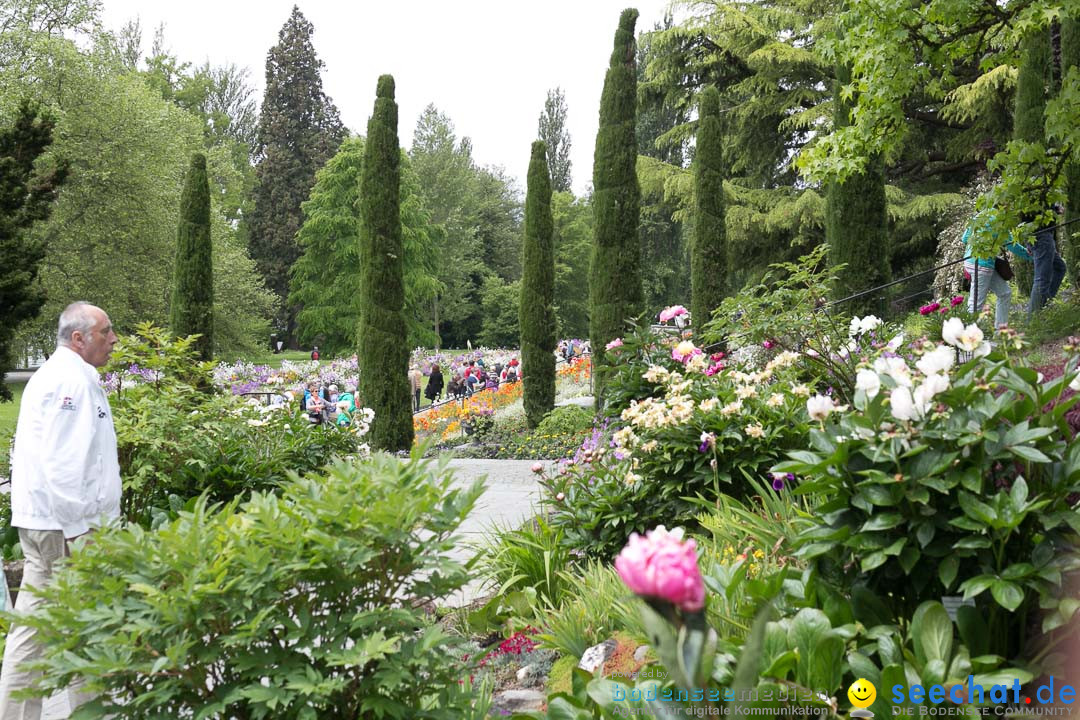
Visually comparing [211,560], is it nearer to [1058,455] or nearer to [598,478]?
[1058,455]

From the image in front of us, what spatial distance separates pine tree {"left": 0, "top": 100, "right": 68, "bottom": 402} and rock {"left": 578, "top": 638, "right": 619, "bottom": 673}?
1432 cm

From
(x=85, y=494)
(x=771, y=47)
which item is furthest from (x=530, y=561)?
(x=771, y=47)

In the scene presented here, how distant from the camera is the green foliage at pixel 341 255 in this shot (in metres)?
35.5

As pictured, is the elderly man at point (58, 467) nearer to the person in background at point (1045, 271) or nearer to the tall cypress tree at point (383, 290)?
the person in background at point (1045, 271)

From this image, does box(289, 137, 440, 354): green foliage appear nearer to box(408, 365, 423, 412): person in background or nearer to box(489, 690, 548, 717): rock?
box(408, 365, 423, 412): person in background

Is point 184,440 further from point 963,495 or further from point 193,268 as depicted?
point 193,268

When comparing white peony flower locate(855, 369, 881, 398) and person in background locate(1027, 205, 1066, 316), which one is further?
person in background locate(1027, 205, 1066, 316)

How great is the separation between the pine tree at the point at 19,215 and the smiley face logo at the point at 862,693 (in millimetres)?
15600

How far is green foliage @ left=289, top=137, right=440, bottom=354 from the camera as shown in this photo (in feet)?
116

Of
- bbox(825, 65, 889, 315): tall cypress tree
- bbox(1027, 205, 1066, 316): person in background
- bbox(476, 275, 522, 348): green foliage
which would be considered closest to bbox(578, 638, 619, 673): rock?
bbox(1027, 205, 1066, 316): person in background

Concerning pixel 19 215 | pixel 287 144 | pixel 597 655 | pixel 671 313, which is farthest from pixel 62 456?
pixel 287 144

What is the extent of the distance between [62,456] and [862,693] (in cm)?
314

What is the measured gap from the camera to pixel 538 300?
16609mm

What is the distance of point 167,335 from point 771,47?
683 inches
